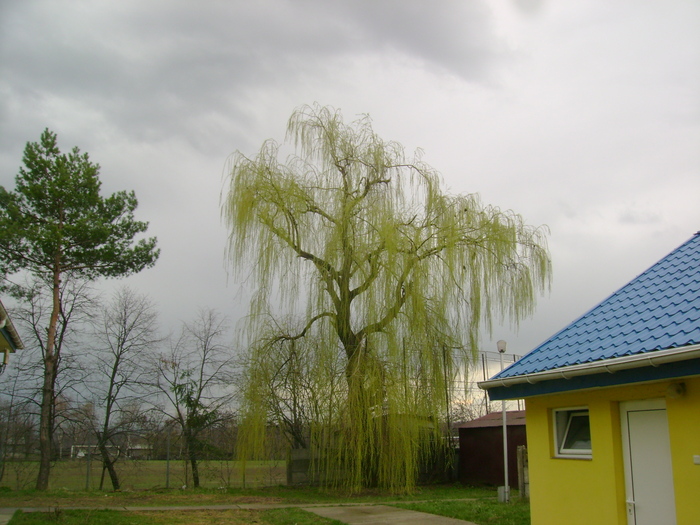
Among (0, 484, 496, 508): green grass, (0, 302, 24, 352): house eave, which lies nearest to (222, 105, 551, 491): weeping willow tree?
(0, 484, 496, 508): green grass

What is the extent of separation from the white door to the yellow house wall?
3.2 inches

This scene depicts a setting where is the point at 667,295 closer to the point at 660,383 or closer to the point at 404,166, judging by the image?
the point at 660,383

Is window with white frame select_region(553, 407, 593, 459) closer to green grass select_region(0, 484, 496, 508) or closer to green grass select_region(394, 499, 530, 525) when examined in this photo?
green grass select_region(394, 499, 530, 525)

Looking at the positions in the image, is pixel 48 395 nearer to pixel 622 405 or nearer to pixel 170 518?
pixel 170 518

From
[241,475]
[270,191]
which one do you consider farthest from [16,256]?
[241,475]

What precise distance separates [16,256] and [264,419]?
8.87 meters

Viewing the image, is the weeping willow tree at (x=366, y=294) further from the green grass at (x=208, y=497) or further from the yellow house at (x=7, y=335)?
the yellow house at (x=7, y=335)

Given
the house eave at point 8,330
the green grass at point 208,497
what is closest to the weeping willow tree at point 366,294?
the green grass at point 208,497

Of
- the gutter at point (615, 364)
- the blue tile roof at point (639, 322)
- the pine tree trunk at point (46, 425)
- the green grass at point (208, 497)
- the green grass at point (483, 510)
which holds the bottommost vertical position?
the green grass at point (208, 497)

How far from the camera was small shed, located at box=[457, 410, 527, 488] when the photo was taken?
17.7 meters

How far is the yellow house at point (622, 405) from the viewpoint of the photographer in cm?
515

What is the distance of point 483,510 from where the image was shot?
1069 cm

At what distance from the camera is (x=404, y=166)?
1564 cm

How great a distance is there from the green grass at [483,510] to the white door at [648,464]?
3.83 m
